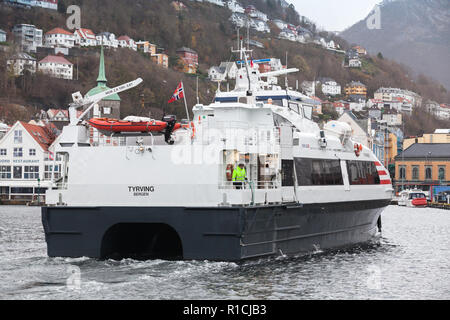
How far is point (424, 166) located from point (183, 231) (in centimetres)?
8243

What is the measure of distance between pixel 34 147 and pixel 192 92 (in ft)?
255

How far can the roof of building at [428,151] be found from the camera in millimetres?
96250

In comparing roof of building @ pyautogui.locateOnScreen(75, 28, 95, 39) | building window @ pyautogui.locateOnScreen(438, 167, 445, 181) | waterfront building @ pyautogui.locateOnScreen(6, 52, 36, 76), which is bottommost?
building window @ pyautogui.locateOnScreen(438, 167, 445, 181)

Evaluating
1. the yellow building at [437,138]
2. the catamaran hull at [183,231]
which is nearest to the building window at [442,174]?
the yellow building at [437,138]

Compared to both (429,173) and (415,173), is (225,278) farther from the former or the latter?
(415,173)

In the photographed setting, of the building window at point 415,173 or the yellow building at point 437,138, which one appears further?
the yellow building at point 437,138

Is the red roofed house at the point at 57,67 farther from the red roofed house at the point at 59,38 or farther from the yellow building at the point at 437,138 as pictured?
the yellow building at the point at 437,138

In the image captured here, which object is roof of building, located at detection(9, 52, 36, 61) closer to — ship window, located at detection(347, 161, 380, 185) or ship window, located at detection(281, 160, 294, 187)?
ship window, located at detection(347, 161, 380, 185)

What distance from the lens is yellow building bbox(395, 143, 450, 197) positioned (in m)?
94.8

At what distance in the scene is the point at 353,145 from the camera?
27.5 meters

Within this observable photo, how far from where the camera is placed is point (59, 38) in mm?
184250

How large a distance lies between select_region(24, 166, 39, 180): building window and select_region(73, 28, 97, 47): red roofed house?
A: 371 feet

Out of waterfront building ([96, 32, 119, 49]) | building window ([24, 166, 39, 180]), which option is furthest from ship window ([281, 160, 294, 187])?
waterfront building ([96, 32, 119, 49])

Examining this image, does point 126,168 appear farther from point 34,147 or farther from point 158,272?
point 34,147
